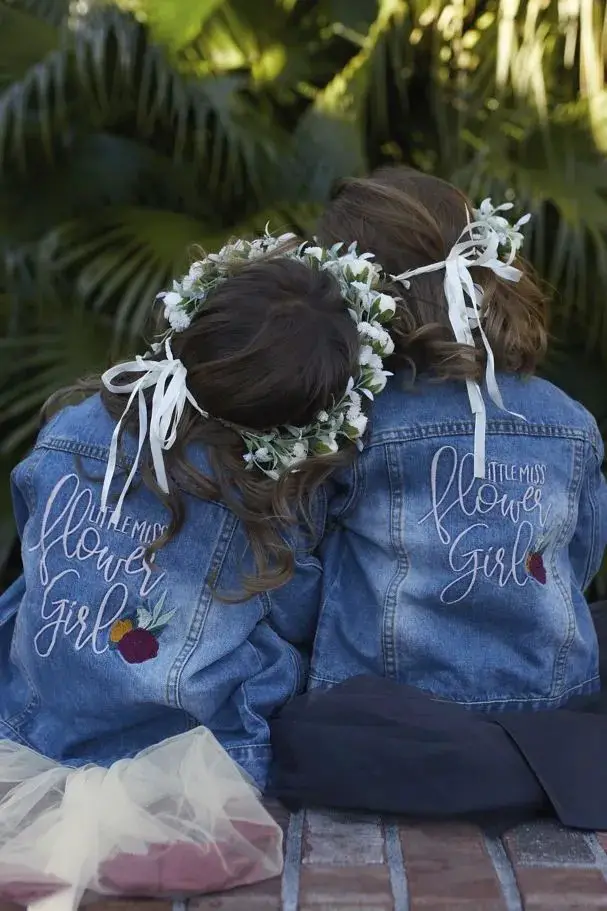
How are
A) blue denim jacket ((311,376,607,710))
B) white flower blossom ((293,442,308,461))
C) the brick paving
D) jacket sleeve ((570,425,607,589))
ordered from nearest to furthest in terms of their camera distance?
1. the brick paving
2. white flower blossom ((293,442,308,461))
3. blue denim jacket ((311,376,607,710))
4. jacket sleeve ((570,425,607,589))

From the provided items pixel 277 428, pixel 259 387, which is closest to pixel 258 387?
pixel 259 387

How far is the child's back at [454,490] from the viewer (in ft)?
5.24

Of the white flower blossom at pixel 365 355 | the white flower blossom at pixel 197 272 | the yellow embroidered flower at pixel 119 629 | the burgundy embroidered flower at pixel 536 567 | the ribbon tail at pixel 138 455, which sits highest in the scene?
the white flower blossom at pixel 197 272

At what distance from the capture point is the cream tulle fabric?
120 cm

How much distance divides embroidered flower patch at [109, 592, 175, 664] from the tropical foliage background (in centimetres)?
112

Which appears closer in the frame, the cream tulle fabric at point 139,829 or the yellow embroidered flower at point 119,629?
the cream tulle fabric at point 139,829

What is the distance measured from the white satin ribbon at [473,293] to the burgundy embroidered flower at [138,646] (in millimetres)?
564

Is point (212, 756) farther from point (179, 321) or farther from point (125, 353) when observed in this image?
point (125, 353)

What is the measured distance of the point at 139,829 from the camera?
49.7 inches

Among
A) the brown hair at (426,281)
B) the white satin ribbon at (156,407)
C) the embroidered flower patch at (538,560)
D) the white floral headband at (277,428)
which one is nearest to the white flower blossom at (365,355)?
the white floral headband at (277,428)

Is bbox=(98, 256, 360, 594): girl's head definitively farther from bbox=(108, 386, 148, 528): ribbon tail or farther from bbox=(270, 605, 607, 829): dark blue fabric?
bbox=(270, 605, 607, 829): dark blue fabric

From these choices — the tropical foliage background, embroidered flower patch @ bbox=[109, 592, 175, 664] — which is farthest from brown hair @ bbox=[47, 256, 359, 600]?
the tropical foliage background

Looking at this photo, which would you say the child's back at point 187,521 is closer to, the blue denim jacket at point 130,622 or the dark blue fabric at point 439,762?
the blue denim jacket at point 130,622

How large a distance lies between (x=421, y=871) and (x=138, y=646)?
1.79 feet
